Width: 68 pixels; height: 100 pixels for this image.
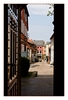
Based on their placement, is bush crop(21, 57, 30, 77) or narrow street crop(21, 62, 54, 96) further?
bush crop(21, 57, 30, 77)

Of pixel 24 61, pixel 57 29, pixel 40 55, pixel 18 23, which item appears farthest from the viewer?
pixel 40 55

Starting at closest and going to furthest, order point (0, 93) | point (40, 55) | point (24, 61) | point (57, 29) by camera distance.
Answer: point (0, 93)
point (57, 29)
point (24, 61)
point (40, 55)

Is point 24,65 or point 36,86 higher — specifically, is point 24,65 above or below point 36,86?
above

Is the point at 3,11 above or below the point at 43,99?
above

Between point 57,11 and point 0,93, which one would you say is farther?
point 57,11

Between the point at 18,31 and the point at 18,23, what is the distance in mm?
155

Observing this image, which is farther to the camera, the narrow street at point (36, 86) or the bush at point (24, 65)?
the bush at point (24, 65)

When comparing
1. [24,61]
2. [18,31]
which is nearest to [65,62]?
[18,31]

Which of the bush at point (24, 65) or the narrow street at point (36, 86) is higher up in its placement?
the bush at point (24, 65)

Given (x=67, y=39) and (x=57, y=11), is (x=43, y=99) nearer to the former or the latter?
(x=67, y=39)

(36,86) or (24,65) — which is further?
(24,65)

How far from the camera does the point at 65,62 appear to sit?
212cm

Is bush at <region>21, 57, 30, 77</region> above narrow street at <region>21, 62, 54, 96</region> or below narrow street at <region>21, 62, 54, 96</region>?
above

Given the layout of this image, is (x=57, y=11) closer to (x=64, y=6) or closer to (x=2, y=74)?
(x=64, y=6)
